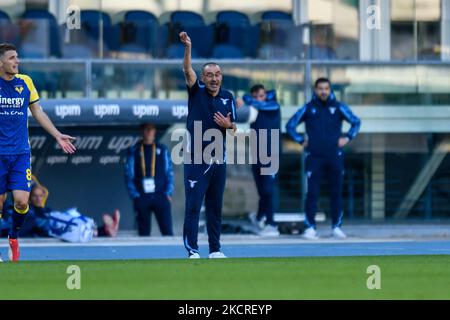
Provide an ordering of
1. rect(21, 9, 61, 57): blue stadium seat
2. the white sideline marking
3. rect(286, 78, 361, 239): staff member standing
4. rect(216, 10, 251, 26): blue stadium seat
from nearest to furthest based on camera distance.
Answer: the white sideline marking → rect(286, 78, 361, 239): staff member standing → rect(21, 9, 61, 57): blue stadium seat → rect(216, 10, 251, 26): blue stadium seat

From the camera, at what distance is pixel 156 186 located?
60.7 feet

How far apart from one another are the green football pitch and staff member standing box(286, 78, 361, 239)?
20.8 feet

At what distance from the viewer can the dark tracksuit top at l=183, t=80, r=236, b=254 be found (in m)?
13.0

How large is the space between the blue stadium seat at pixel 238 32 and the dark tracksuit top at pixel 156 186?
282cm

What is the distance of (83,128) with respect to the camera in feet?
64.8

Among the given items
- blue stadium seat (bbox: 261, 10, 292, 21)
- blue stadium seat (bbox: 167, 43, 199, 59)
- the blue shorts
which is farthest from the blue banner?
the blue shorts

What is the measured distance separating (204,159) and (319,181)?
565 cm

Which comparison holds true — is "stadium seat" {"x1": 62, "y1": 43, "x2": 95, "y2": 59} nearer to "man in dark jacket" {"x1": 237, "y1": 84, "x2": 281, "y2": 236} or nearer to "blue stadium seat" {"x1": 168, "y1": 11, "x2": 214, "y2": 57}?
"blue stadium seat" {"x1": 168, "y1": 11, "x2": 214, "y2": 57}

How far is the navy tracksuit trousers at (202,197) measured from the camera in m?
13.1
